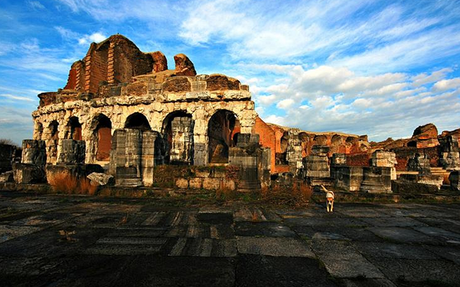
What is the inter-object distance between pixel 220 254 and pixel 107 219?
8.35 feet

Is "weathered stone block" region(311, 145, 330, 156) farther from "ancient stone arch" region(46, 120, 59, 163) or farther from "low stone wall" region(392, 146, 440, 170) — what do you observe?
"ancient stone arch" region(46, 120, 59, 163)

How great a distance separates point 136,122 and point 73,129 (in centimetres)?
541

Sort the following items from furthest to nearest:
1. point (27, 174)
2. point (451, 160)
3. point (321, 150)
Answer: point (451, 160) < point (321, 150) < point (27, 174)

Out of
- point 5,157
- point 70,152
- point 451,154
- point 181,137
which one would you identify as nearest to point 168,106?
point 181,137

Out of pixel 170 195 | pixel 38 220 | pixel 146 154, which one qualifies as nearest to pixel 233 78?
pixel 146 154

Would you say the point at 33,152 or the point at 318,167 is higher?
the point at 33,152

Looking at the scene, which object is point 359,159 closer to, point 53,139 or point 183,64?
point 183,64

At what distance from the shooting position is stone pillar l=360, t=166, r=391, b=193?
281 inches

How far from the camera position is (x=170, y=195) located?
22.6 ft

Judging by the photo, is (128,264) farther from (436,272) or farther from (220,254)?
(436,272)

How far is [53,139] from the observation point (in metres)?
20.0

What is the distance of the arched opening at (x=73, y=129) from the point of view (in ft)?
60.8

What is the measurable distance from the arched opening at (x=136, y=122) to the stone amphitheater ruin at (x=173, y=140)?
0.08 meters

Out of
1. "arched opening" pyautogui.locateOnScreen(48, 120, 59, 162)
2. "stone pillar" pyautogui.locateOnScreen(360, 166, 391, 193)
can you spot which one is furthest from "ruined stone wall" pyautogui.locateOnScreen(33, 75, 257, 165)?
"stone pillar" pyautogui.locateOnScreen(360, 166, 391, 193)
